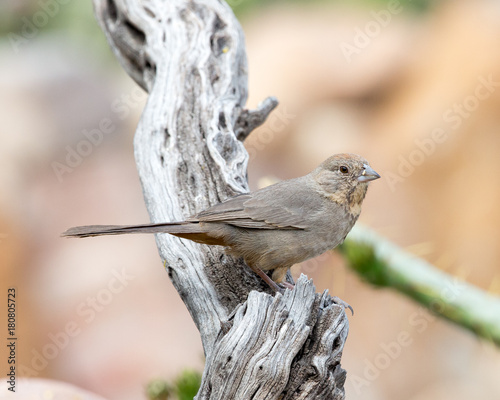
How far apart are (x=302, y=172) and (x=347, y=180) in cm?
558

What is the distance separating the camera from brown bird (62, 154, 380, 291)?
12.3ft

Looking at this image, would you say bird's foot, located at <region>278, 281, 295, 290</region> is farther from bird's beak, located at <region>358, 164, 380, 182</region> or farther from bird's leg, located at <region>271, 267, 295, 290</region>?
bird's beak, located at <region>358, 164, 380, 182</region>

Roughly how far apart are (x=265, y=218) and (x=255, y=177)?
5.78m

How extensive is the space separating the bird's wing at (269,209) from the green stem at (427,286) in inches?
14.8

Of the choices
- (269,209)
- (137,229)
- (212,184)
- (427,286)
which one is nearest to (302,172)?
(212,184)

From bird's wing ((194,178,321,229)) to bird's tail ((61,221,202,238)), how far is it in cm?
9

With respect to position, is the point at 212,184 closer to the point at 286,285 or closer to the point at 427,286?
the point at 286,285

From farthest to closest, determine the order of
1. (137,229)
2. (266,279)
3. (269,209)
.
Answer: (269,209) → (266,279) → (137,229)

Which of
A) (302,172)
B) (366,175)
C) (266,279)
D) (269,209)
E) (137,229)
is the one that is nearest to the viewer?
(137,229)

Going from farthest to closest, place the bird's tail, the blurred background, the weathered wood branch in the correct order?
the blurred background
the bird's tail
the weathered wood branch

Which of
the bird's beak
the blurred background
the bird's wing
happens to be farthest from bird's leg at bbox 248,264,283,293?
the blurred background

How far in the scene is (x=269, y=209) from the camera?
396 centimetres

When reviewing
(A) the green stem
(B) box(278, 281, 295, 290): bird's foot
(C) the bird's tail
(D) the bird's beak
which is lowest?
(A) the green stem

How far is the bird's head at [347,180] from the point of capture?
4.08m
